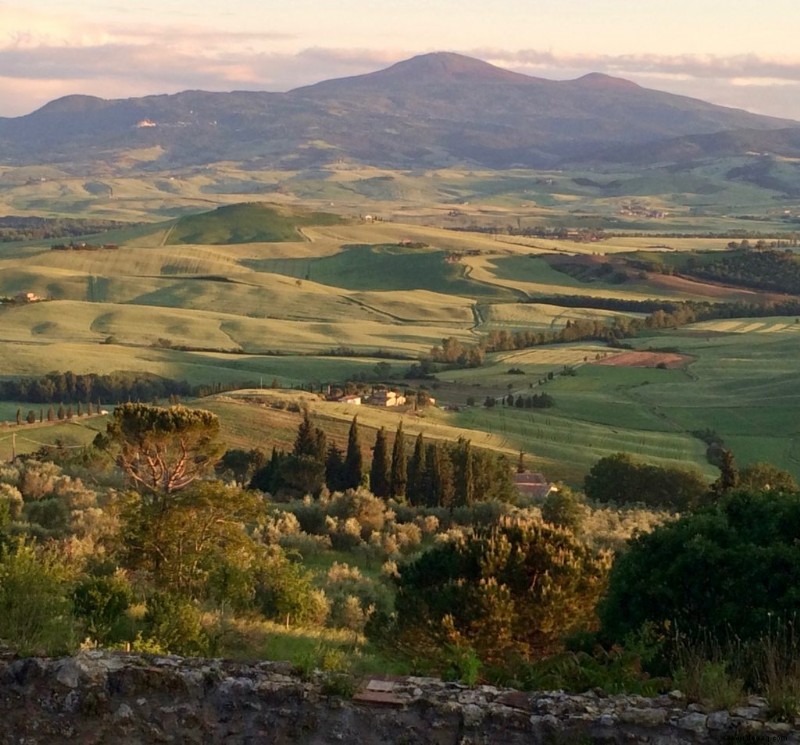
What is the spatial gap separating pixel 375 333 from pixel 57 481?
80.8 m

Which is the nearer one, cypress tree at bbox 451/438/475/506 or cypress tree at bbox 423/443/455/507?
cypress tree at bbox 451/438/475/506

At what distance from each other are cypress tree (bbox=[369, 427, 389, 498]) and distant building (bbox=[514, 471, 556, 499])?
539cm

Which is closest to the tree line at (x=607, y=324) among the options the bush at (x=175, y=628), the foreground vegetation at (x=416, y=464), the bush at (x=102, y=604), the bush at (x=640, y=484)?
the foreground vegetation at (x=416, y=464)

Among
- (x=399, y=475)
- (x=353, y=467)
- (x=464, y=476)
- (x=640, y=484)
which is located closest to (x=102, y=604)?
(x=464, y=476)

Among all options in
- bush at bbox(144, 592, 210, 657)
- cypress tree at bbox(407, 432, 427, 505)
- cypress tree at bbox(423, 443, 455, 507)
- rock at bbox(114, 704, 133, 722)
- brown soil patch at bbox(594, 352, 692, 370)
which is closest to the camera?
rock at bbox(114, 704, 133, 722)

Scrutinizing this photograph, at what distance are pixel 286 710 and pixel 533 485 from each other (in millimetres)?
42134

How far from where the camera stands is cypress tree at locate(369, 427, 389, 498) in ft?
154

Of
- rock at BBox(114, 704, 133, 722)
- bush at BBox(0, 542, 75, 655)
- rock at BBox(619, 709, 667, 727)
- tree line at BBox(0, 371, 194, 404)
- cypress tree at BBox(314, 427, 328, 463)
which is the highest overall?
rock at BBox(619, 709, 667, 727)

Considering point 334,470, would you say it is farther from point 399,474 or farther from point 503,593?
point 503,593

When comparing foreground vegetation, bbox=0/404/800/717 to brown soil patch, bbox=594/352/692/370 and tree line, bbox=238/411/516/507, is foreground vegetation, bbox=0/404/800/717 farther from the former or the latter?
brown soil patch, bbox=594/352/692/370

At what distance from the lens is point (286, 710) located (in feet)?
27.5

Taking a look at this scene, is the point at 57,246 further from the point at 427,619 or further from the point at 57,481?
the point at 427,619

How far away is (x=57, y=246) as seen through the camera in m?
179

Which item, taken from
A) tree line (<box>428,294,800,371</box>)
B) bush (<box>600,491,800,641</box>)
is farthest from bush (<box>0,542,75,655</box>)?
A: tree line (<box>428,294,800,371</box>)
